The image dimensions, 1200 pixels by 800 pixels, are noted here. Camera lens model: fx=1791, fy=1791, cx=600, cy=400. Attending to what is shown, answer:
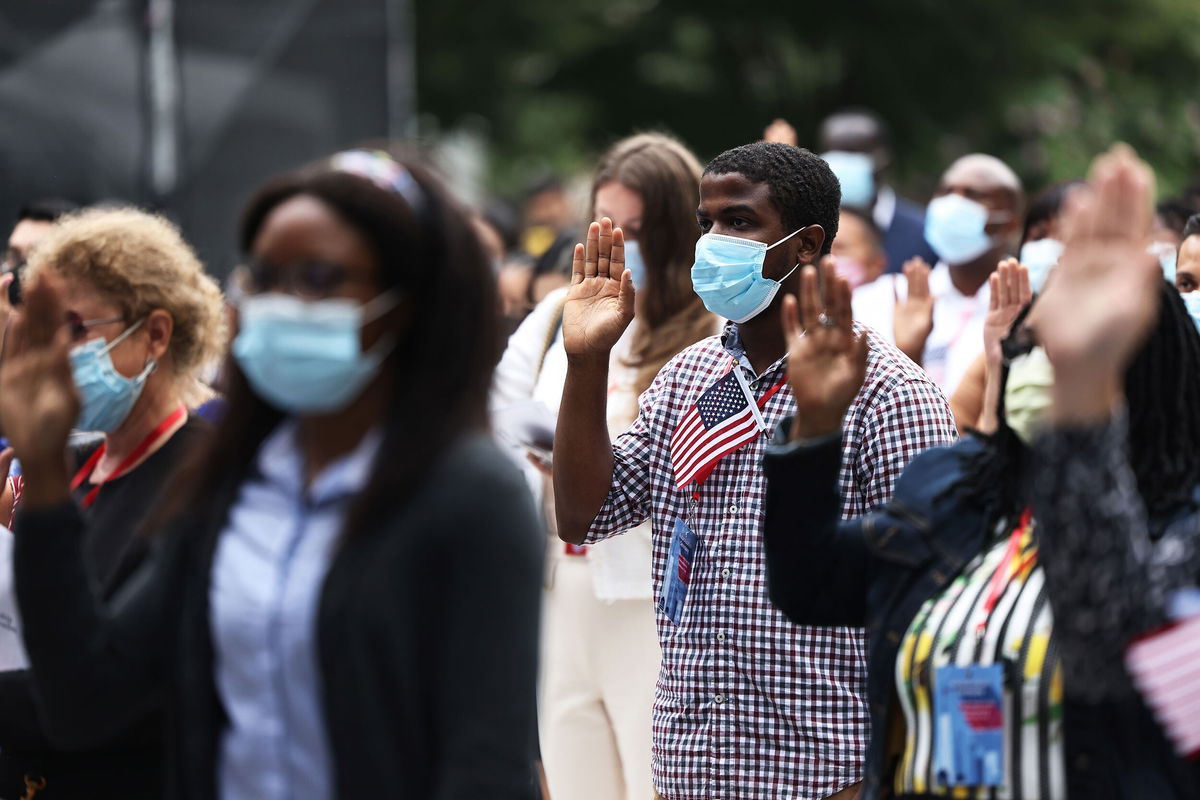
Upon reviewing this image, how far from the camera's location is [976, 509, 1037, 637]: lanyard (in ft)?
10.1

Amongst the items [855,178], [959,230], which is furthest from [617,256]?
[855,178]

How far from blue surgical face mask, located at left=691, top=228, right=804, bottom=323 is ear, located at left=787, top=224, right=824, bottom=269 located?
8 cm

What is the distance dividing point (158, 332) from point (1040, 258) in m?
3.71

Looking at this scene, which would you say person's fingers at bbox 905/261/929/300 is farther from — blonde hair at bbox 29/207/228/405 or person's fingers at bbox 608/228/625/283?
blonde hair at bbox 29/207/228/405

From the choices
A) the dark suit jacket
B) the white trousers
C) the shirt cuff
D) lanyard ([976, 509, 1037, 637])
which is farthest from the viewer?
the dark suit jacket

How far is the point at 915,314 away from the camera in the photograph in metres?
6.12

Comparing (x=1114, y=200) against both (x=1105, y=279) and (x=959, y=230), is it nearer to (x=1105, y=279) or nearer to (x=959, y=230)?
(x=1105, y=279)

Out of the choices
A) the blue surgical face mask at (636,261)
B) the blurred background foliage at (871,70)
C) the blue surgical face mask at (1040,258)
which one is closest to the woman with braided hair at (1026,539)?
the blue surgical face mask at (636,261)

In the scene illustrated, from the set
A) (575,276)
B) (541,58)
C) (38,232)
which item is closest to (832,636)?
(575,276)

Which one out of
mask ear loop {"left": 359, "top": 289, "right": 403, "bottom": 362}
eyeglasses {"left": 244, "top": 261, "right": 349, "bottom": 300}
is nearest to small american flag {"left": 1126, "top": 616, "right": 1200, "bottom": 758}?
mask ear loop {"left": 359, "top": 289, "right": 403, "bottom": 362}

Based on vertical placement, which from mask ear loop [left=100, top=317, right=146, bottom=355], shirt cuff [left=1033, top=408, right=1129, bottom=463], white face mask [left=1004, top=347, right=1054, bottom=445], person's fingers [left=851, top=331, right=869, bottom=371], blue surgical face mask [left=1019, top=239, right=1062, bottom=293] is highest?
blue surgical face mask [left=1019, top=239, right=1062, bottom=293]

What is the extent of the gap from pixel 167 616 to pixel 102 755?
74 centimetres

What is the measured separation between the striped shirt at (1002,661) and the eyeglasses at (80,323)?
1.99 m

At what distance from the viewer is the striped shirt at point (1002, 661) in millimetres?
2971
